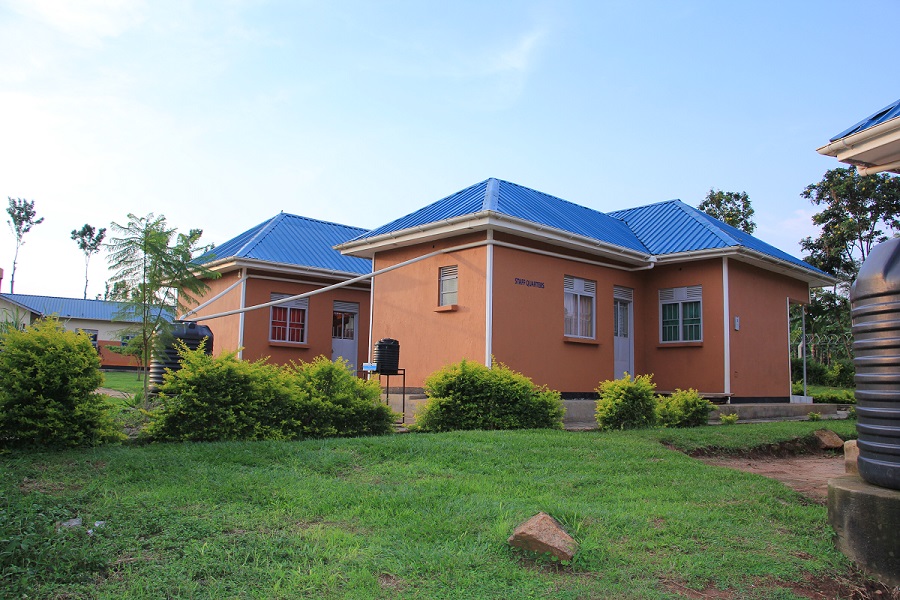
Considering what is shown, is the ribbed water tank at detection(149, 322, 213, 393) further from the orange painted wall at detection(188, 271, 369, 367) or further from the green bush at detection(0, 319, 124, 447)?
the orange painted wall at detection(188, 271, 369, 367)

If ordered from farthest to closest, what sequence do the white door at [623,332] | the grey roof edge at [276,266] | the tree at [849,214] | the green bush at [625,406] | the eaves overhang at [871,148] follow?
the tree at [849,214], the grey roof edge at [276,266], the white door at [623,332], the green bush at [625,406], the eaves overhang at [871,148]

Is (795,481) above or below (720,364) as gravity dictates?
below

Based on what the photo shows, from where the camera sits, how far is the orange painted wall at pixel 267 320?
16.6 meters

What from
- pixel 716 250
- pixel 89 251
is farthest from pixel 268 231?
pixel 89 251

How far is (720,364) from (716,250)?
2480 millimetres

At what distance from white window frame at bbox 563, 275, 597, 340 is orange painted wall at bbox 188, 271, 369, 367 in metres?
6.54

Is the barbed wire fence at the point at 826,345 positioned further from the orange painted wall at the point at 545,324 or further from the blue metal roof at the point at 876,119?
the blue metal roof at the point at 876,119

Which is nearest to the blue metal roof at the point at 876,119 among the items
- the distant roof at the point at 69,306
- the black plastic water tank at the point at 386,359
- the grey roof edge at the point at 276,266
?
the black plastic water tank at the point at 386,359

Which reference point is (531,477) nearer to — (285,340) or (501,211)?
(501,211)

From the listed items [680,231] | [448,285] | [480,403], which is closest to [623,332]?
[680,231]

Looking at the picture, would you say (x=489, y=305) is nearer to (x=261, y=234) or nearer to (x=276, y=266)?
(x=276, y=266)

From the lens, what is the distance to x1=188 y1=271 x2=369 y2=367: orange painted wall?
54.6 feet

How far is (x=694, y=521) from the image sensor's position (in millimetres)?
4918

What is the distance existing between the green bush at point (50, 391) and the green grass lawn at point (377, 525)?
0.40 meters
